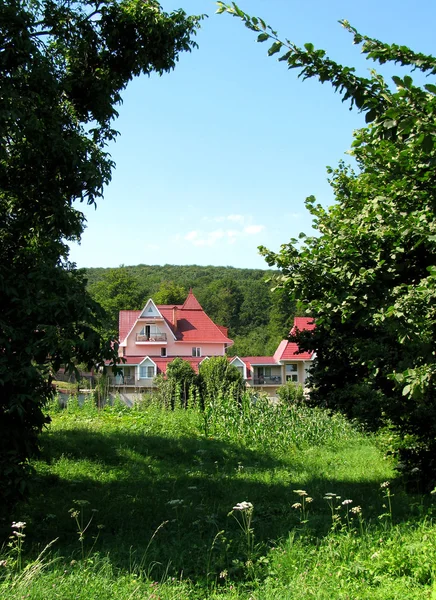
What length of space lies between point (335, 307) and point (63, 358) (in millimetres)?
2548

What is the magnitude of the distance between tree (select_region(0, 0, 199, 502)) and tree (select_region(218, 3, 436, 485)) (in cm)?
218

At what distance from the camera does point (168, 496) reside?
7301 mm

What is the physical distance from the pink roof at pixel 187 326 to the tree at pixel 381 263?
37.6 meters

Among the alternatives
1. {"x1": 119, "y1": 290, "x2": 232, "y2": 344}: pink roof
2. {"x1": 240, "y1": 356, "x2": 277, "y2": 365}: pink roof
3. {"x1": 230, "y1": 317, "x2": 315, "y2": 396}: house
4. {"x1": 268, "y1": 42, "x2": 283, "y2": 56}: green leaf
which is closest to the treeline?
{"x1": 119, "y1": 290, "x2": 232, "y2": 344}: pink roof

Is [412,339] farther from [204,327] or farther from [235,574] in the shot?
[204,327]

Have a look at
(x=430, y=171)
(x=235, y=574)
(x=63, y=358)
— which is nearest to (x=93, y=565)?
(x=235, y=574)

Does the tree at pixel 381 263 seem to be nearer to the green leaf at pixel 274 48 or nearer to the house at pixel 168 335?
the green leaf at pixel 274 48

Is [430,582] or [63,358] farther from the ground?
[63,358]

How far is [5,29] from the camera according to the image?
5.37 m

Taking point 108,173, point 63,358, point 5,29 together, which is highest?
point 5,29

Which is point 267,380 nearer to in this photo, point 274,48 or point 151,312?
point 151,312

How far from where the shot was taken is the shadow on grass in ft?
16.2

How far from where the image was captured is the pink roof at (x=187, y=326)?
150 ft

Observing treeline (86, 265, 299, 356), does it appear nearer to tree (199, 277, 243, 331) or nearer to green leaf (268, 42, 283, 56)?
tree (199, 277, 243, 331)
